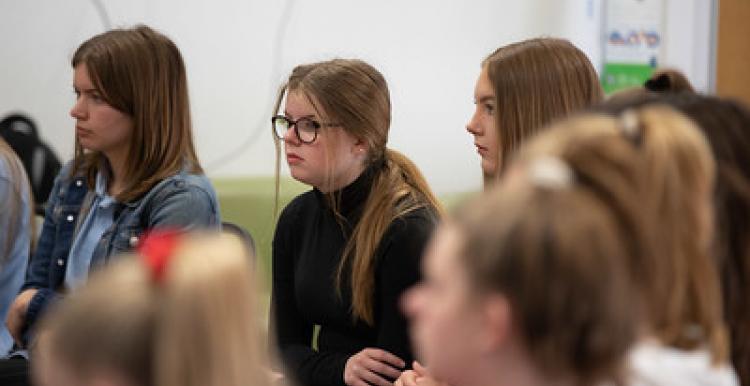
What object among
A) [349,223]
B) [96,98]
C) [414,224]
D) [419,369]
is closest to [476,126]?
[414,224]

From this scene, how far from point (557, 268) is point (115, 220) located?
4.90 feet

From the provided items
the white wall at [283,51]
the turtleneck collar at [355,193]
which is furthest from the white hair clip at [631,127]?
the white wall at [283,51]

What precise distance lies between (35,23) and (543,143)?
2.67 meters

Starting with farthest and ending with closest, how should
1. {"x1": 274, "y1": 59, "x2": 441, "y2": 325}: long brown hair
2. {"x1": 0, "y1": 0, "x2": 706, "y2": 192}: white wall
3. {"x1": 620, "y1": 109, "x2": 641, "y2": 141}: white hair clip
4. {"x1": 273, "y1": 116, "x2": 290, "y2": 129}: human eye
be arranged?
{"x1": 0, "y1": 0, "x2": 706, "y2": 192}: white wall, {"x1": 273, "y1": 116, "x2": 290, "y2": 129}: human eye, {"x1": 274, "y1": 59, "x2": 441, "y2": 325}: long brown hair, {"x1": 620, "y1": 109, "x2": 641, "y2": 141}: white hair clip

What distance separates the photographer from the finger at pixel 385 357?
2156 millimetres

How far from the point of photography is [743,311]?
1363 millimetres

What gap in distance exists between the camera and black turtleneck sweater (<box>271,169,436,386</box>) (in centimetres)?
221

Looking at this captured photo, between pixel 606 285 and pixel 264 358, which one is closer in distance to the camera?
pixel 606 285

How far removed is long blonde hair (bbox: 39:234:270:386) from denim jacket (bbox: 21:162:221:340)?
3.75 ft

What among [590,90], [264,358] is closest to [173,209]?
[590,90]

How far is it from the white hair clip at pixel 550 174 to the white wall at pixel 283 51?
268cm

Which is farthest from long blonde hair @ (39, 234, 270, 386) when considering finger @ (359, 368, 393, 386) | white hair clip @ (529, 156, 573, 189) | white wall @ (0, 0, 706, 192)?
white wall @ (0, 0, 706, 192)

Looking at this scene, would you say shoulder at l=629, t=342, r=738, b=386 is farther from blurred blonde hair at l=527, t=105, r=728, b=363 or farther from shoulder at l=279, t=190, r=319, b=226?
shoulder at l=279, t=190, r=319, b=226

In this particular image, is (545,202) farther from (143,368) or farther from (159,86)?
(159,86)
